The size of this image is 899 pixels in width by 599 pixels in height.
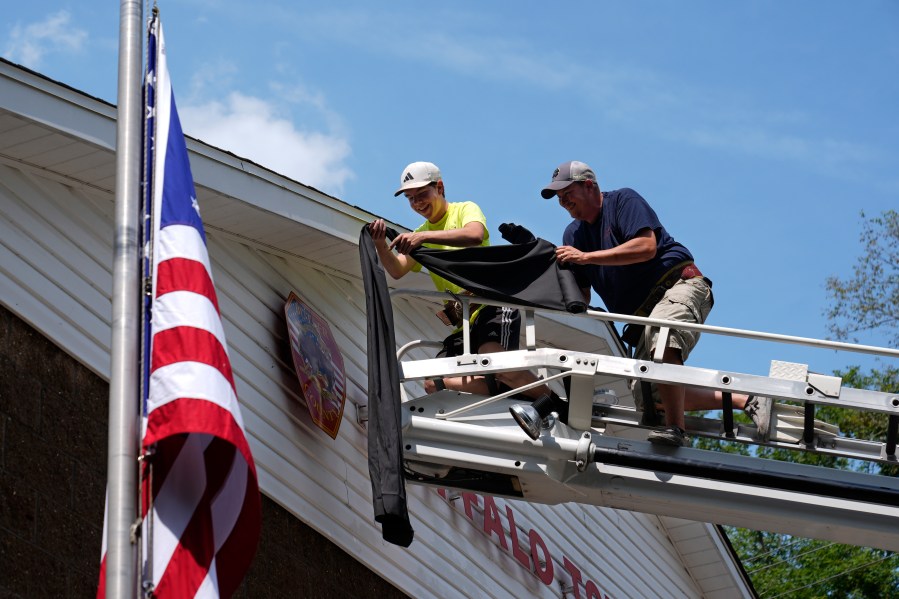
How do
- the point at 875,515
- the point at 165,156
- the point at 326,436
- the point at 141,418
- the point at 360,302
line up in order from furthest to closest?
the point at 360,302 < the point at 326,436 < the point at 875,515 < the point at 165,156 < the point at 141,418

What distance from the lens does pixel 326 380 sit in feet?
33.3

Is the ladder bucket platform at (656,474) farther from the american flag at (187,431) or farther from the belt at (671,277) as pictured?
the american flag at (187,431)

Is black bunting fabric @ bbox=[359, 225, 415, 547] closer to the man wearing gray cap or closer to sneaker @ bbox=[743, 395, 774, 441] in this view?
the man wearing gray cap

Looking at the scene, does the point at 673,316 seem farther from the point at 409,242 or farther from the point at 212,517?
the point at 212,517

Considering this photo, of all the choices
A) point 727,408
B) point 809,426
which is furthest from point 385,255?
point 809,426

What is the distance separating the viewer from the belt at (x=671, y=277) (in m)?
8.05

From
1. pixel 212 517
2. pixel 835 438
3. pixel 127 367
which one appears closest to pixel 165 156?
pixel 127 367

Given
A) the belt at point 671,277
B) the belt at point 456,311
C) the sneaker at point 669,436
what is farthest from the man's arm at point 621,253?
the sneaker at point 669,436

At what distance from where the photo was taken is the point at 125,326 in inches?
217

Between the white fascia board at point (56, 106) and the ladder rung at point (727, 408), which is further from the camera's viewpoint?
the white fascia board at point (56, 106)

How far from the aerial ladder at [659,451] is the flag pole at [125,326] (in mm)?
2331

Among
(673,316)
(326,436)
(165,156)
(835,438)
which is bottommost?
(326,436)

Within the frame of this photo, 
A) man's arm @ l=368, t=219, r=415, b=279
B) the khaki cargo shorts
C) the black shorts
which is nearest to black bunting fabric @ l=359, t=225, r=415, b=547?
man's arm @ l=368, t=219, r=415, b=279

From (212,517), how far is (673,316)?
10.6 ft
